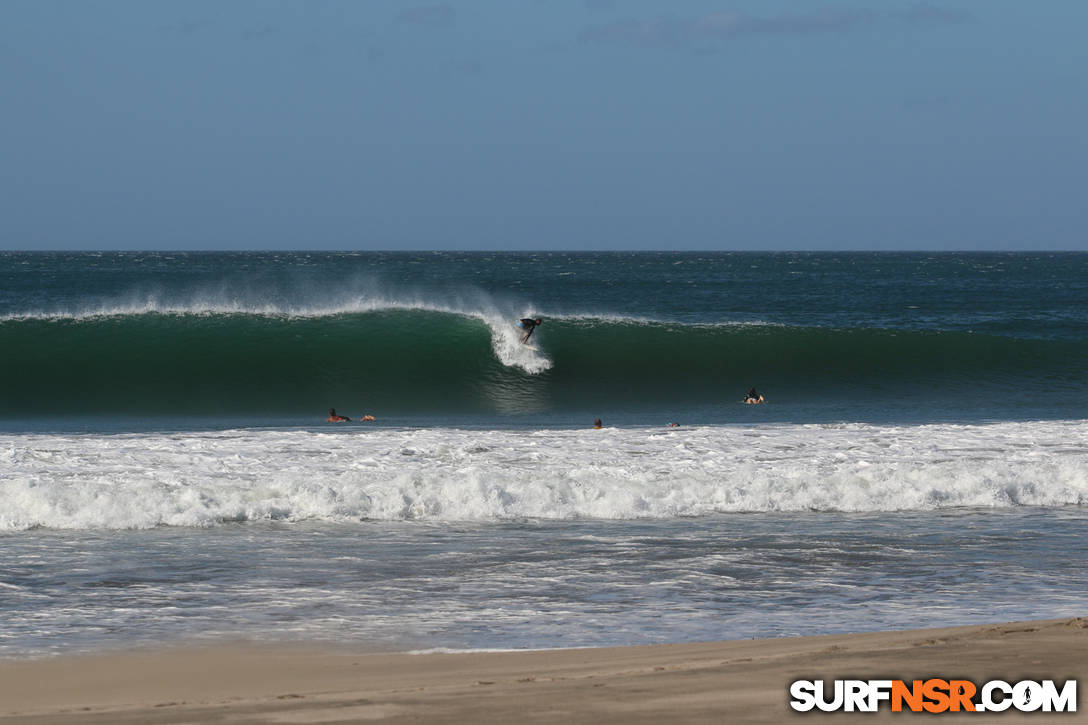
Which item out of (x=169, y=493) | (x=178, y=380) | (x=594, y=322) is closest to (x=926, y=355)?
(x=594, y=322)

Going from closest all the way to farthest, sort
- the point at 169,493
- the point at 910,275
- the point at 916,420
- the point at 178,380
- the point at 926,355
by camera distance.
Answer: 1. the point at 169,493
2. the point at 916,420
3. the point at 178,380
4. the point at 926,355
5. the point at 910,275

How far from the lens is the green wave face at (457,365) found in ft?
67.6

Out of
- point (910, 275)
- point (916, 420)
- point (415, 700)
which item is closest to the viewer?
point (415, 700)

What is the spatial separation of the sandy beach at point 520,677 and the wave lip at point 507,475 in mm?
3976

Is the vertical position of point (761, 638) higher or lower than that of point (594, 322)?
lower

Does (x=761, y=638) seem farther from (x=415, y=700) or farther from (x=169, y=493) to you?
(x=169, y=493)

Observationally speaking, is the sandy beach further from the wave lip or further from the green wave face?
the green wave face

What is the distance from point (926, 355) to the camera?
983 inches

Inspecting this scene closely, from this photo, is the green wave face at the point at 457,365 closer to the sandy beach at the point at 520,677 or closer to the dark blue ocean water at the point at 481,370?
the dark blue ocean water at the point at 481,370

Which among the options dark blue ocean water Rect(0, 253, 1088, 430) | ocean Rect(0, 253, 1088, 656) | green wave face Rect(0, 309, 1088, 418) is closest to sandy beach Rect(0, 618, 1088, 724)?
ocean Rect(0, 253, 1088, 656)

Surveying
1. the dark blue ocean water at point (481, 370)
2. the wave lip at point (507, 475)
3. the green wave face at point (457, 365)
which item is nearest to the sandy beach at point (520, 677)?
the wave lip at point (507, 475)

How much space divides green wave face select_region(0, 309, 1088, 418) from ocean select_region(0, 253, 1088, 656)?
0.37 feet

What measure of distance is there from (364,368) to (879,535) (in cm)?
1536

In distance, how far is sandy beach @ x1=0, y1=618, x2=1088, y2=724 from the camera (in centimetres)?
440
